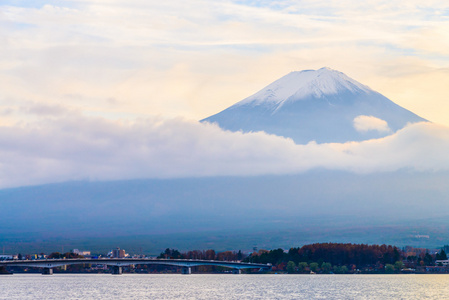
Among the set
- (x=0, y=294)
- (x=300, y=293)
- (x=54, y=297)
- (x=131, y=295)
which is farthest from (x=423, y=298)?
(x=0, y=294)

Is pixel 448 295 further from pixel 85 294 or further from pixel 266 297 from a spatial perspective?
pixel 85 294

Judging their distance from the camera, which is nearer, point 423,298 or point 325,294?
point 423,298

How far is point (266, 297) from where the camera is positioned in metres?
138

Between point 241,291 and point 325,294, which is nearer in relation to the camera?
point 325,294

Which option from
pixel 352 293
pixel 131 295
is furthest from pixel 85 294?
pixel 352 293

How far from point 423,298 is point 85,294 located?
51.9m

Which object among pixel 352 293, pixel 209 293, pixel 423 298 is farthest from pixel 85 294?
pixel 423 298

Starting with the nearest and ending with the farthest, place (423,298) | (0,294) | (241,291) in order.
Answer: (423,298), (0,294), (241,291)

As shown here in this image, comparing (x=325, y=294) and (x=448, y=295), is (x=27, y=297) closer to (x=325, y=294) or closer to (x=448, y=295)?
(x=325, y=294)

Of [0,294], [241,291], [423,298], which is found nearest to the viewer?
[423,298]

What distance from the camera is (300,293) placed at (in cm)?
14988

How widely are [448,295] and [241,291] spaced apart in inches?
1350

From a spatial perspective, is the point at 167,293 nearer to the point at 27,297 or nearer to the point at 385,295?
the point at 27,297

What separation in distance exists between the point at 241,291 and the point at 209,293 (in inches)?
386
